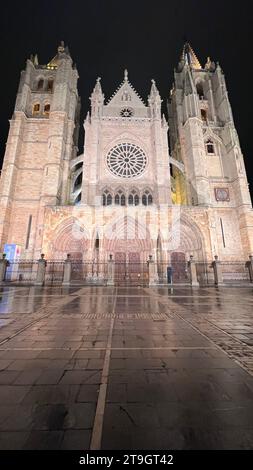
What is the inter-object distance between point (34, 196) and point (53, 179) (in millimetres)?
3083

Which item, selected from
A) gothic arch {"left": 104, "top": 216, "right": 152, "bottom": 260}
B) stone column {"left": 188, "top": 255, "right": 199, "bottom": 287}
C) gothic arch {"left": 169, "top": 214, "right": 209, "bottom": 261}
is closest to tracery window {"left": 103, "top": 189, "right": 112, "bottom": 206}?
gothic arch {"left": 104, "top": 216, "right": 152, "bottom": 260}

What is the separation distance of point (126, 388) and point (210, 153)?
92.6 feet

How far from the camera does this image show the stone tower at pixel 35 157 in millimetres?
20812

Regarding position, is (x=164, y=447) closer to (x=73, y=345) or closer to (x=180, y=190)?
(x=73, y=345)

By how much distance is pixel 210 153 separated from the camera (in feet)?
83.9

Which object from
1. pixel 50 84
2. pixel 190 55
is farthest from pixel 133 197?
pixel 190 55

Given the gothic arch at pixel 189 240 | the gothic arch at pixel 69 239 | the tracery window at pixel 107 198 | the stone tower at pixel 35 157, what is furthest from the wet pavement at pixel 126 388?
the tracery window at pixel 107 198

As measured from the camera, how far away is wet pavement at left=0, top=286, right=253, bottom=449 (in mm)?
1225

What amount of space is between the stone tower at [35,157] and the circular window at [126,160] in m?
5.05

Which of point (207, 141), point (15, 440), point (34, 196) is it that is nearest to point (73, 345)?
point (15, 440)

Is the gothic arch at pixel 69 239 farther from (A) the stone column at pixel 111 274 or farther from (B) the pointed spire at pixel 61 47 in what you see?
(B) the pointed spire at pixel 61 47

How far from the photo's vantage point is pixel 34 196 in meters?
22.3

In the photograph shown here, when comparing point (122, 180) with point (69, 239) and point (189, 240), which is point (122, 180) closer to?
point (69, 239)

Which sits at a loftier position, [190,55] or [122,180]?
[190,55]
